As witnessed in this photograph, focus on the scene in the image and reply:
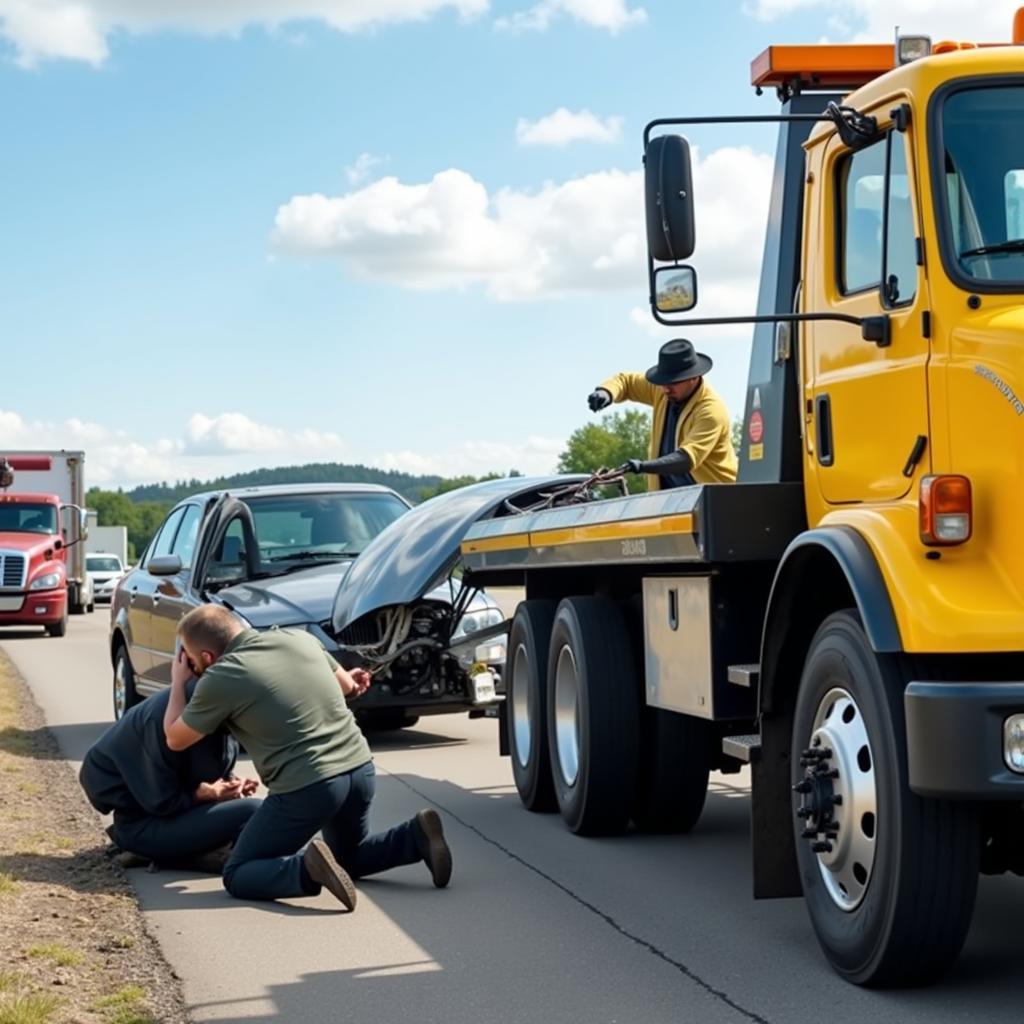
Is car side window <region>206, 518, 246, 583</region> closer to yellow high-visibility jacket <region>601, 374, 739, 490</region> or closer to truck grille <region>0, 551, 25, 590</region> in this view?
yellow high-visibility jacket <region>601, 374, 739, 490</region>

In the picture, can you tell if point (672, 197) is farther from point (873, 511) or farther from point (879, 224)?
point (873, 511)

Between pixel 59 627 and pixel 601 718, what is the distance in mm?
23948

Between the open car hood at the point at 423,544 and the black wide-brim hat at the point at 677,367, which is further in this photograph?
the open car hood at the point at 423,544

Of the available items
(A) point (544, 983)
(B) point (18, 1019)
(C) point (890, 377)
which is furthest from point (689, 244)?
(B) point (18, 1019)

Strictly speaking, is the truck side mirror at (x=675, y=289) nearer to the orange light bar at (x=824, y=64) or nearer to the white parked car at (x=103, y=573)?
the orange light bar at (x=824, y=64)

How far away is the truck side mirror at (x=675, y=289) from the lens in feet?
18.7

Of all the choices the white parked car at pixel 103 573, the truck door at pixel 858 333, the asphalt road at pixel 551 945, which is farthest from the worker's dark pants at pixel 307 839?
the white parked car at pixel 103 573

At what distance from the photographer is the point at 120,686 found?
584 inches

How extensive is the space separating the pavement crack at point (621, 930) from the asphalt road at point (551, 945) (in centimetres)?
1

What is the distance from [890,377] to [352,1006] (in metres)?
2.56

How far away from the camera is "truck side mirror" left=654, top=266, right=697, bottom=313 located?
571 cm

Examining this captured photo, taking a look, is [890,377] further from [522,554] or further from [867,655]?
[522,554]

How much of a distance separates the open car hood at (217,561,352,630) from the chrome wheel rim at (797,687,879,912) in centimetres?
703

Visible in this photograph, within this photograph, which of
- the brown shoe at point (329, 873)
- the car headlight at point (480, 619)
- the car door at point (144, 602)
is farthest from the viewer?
the car door at point (144, 602)
